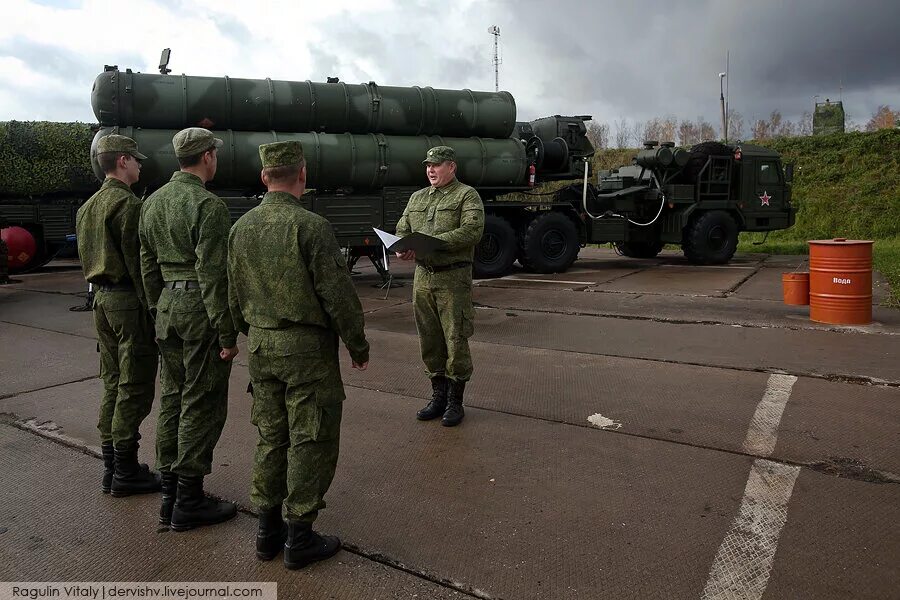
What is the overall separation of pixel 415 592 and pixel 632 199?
1204 cm

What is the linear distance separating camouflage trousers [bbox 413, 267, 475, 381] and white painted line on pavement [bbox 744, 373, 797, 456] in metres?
1.67

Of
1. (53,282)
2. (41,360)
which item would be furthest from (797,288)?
(53,282)

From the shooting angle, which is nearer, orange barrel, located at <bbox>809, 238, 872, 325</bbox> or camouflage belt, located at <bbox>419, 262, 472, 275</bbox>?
camouflage belt, located at <bbox>419, 262, 472, 275</bbox>

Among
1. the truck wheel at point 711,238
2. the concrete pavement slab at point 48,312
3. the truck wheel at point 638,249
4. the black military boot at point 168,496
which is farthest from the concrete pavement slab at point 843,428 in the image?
the truck wheel at point 638,249

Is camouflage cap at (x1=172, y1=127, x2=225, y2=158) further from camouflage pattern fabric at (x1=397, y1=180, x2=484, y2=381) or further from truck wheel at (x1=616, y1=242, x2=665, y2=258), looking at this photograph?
truck wheel at (x1=616, y1=242, x2=665, y2=258)

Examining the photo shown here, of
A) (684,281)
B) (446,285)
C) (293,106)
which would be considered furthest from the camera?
(684,281)

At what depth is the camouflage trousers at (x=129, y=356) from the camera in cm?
326

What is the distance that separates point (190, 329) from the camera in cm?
295

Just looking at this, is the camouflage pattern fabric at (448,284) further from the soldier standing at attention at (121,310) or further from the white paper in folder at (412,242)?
the soldier standing at attention at (121,310)

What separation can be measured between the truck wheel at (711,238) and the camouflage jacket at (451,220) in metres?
10.0

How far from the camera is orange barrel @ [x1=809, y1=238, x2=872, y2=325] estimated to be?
265 inches

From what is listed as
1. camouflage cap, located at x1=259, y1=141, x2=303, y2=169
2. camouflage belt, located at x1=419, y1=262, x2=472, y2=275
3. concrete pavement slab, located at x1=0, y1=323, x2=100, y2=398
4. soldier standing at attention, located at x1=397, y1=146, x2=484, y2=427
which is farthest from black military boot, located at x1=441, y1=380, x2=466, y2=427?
concrete pavement slab, located at x1=0, y1=323, x2=100, y2=398

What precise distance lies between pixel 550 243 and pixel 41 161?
1078 centimetres

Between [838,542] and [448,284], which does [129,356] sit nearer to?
[448,284]
